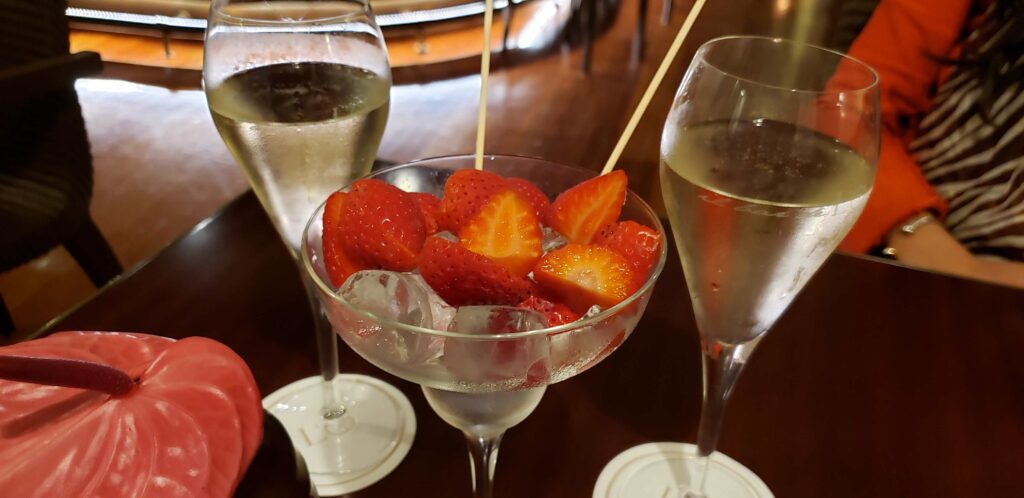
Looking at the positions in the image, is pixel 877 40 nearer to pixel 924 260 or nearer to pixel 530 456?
pixel 924 260

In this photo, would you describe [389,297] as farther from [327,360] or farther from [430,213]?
[327,360]

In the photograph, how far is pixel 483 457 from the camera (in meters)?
0.44

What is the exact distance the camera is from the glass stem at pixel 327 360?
1.81ft

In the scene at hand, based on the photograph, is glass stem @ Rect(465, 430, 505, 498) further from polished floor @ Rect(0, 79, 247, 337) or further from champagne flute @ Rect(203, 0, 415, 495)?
polished floor @ Rect(0, 79, 247, 337)

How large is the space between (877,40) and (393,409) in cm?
87

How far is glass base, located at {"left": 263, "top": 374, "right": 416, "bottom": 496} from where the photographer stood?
524 mm

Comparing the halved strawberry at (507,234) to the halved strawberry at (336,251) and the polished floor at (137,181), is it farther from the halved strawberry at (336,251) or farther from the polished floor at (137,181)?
the polished floor at (137,181)

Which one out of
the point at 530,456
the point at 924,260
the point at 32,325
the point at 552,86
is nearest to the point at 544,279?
the point at 530,456

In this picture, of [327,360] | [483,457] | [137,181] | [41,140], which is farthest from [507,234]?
[137,181]

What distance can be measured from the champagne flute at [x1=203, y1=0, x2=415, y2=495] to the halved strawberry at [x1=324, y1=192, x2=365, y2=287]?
0.34ft

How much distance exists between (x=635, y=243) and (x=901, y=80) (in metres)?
Result: 0.82

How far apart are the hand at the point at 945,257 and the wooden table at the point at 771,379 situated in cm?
25

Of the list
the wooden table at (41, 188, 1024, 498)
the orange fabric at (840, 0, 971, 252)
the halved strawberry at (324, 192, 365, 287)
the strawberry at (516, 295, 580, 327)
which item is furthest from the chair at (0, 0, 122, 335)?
the orange fabric at (840, 0, 971, 252)

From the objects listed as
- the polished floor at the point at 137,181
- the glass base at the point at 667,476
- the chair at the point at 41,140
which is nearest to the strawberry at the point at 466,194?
the glass base at the point at 667,476
